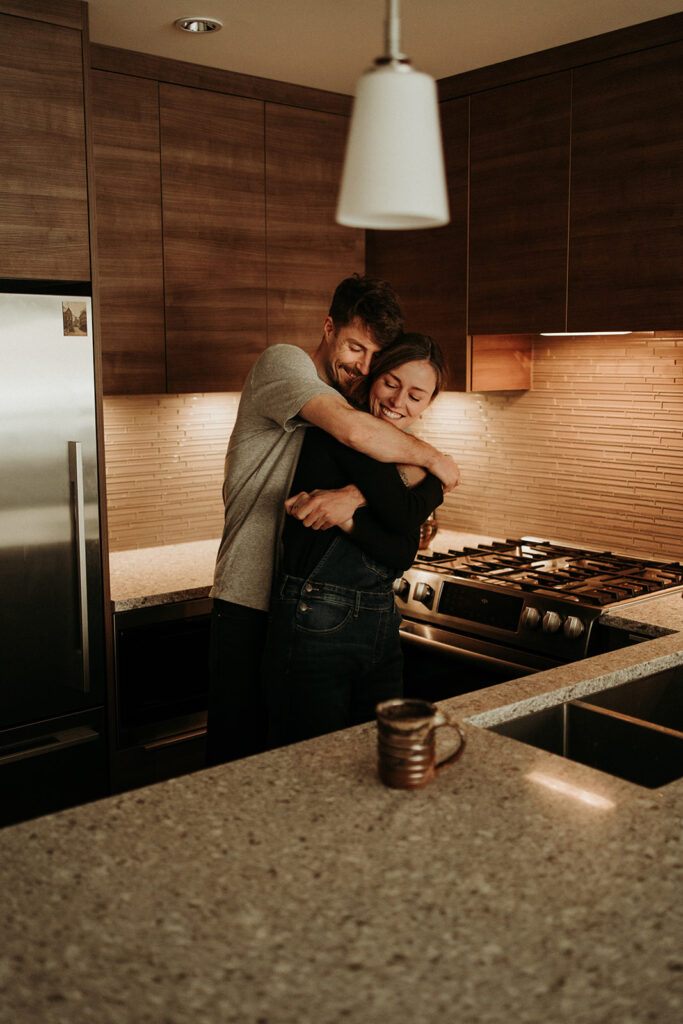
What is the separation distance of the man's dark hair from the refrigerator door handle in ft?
2.73

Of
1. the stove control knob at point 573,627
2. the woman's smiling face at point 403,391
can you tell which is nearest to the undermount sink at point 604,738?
the stove control knob at point 573,627

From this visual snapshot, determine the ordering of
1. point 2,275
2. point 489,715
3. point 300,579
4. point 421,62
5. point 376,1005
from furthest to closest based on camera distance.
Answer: point 421,62 → point 2,275 → point 300,579 → point 489,715 → point 376,1005

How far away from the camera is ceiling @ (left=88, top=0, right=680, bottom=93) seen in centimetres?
253

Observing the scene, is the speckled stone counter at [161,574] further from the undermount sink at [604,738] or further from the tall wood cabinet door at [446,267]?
the undermount sink at [604,738]

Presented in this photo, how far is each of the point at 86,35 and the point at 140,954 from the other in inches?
92.4

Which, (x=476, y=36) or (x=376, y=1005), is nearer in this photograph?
(x=376, y=1005)

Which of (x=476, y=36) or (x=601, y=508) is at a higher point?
(x=476, y=36)

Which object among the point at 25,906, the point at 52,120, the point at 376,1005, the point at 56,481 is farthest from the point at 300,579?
the point at 52,120

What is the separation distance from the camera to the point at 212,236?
3105 millimetres

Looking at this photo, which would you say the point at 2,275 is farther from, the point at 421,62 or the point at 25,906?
the point at 25,906

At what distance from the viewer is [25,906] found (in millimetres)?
1073

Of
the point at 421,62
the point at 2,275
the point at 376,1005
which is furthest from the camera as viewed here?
the point at 421,62

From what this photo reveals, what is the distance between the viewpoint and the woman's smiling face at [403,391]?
88.4 inches

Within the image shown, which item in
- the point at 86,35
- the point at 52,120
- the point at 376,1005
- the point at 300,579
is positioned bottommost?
the point at 376,1005
